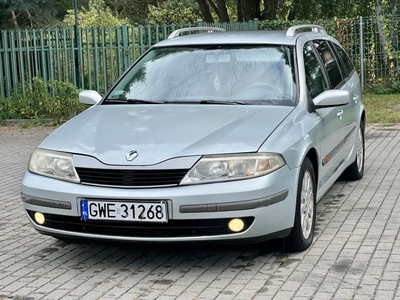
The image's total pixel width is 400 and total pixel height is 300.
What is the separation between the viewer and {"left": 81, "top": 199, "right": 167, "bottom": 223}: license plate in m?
4.81

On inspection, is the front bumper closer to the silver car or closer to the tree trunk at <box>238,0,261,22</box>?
the silver car

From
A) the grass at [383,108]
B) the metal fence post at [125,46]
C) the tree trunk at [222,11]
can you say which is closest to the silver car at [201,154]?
the grass at [383,108]

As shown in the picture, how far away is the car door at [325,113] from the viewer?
6078 millimetres

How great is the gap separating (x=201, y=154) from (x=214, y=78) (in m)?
1.45

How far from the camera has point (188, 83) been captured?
6230 mm

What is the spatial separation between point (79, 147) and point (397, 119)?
960cm

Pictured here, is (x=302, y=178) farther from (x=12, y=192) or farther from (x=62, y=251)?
(x=12, y=192)

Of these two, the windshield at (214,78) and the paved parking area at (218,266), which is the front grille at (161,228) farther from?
the windshield at (214,78)

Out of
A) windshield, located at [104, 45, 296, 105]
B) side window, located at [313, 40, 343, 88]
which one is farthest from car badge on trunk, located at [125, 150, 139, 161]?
side window, located at [313, 40, 343, 88]

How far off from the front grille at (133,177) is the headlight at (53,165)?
0.13 m

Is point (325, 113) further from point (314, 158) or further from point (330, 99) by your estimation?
point (314, 158)

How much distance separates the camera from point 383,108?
15.4m

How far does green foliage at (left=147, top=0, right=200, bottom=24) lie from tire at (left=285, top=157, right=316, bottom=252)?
26.8 m

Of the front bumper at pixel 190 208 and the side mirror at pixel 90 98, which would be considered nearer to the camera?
the front bumper at pixel 190 208
